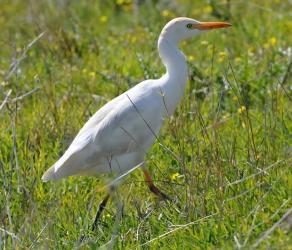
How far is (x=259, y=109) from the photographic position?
622 cm

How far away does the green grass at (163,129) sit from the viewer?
14.1 ft

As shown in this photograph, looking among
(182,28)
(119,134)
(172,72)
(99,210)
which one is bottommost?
(99,210)

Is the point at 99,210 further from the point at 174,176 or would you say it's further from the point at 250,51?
the point at 250,51

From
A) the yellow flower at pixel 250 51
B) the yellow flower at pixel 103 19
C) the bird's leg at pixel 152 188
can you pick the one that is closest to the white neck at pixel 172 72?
the bird's leg at pixel 152 188

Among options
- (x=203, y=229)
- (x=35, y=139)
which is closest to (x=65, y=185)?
(x=35, y=139)

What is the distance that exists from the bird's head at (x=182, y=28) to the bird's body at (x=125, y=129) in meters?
0.16

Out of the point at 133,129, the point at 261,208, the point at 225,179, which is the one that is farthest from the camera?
the point at 133,129

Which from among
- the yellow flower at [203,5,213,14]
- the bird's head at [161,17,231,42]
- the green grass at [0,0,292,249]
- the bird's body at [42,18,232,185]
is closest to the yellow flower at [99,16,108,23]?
the green grass at [0,0,292,249]

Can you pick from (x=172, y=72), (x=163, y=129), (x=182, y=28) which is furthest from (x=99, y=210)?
(x=182, y=28)

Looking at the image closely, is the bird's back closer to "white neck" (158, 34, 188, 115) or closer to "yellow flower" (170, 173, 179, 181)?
"white neck" (158, 34, 188, 115)

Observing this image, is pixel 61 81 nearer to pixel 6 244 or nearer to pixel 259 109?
pixel 259 109

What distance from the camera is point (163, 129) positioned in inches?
235

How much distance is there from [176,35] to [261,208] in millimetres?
1617

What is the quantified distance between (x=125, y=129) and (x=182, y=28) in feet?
2.43
